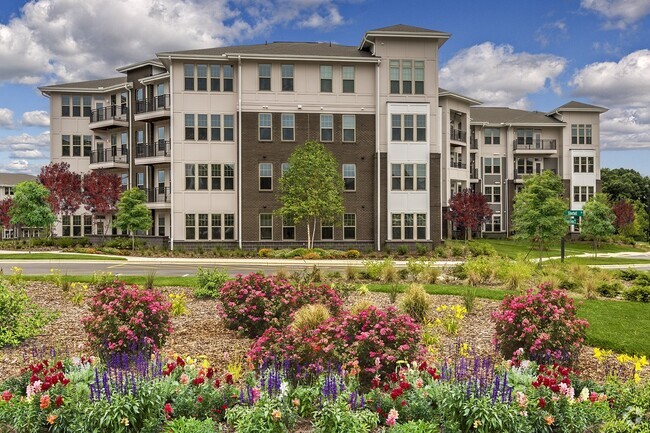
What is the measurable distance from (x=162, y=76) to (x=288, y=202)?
13775 millimetres

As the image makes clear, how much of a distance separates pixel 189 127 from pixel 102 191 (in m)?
9.98

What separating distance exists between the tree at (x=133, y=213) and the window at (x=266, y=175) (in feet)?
26.6

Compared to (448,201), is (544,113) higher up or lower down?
higher up

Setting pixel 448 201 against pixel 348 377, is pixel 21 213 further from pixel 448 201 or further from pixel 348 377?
pixel 348 377

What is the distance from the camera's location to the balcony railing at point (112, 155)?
44.7 m

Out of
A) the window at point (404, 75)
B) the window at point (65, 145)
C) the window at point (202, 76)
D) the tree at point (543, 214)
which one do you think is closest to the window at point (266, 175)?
the window at point (202, 76)

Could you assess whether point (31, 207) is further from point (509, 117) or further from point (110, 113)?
point (509, 117)

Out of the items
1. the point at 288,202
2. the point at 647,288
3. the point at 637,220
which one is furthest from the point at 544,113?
the point at 647,288

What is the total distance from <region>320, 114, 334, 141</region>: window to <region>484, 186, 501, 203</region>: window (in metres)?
27.6

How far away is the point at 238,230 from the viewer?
120 ft

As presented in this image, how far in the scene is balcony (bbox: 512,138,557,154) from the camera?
58.0 m

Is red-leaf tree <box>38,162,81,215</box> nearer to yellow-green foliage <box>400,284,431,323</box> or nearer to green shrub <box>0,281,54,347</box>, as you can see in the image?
green shrub <box>0,281,54,347</box>

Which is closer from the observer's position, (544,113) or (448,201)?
(448,201)

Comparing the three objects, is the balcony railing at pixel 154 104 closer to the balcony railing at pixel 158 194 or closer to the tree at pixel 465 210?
the balcony railing at pixel 158 194
